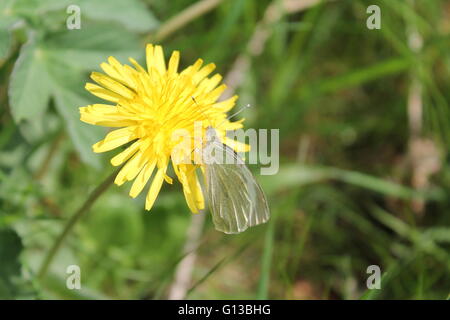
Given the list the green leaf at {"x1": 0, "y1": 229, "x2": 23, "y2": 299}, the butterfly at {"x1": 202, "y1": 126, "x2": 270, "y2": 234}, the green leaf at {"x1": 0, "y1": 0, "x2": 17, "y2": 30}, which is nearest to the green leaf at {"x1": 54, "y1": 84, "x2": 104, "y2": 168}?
the green leaf at {"x1": 0, "y1": 0, "x2": 17, "y2": 30}

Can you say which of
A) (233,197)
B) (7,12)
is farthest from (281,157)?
(7,12)

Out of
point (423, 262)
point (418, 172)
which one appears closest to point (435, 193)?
point (418, 172)

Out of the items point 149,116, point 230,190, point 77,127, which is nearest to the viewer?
point 149,116

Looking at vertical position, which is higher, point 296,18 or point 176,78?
point 296,18

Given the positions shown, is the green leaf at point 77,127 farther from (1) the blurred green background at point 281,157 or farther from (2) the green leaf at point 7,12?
(2) the green leaf at point 7,12

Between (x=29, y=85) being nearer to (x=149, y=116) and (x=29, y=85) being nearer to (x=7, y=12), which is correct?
(x=7, y=12)
